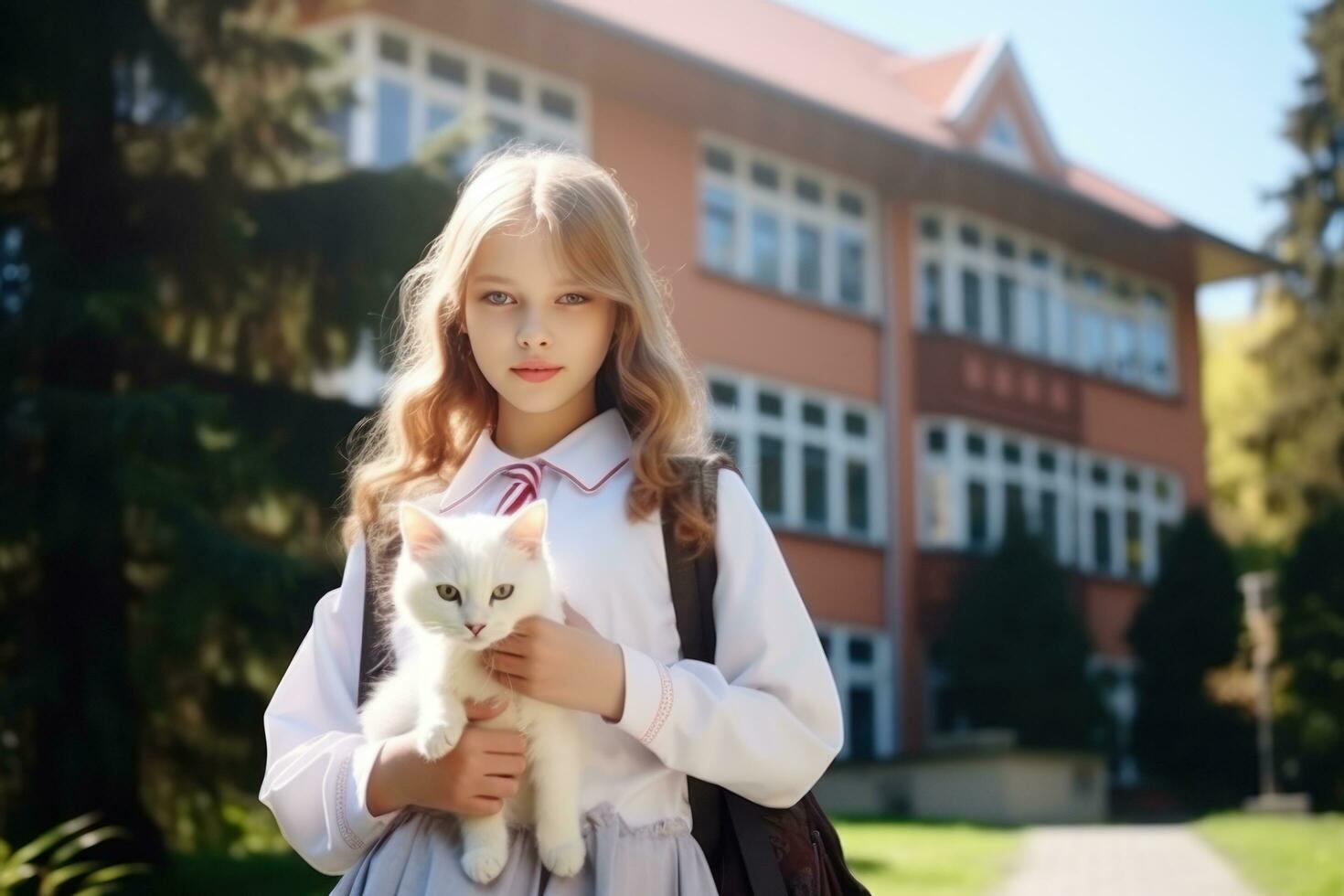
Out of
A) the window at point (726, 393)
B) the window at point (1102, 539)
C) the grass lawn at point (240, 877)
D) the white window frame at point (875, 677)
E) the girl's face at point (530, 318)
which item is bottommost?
the grass lawn at point (240, 877)

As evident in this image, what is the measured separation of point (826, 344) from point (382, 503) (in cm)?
2166

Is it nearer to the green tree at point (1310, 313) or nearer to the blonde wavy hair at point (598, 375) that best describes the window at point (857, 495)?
the green tree at point (1310, 313)

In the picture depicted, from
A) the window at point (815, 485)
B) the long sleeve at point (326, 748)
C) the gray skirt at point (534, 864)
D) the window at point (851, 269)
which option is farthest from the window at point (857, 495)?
the gray skirt at point (534, 864)

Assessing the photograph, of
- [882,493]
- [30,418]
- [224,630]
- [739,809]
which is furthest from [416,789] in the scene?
[882,493]

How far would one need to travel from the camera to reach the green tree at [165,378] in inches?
412

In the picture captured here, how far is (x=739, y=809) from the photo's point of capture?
281 cm

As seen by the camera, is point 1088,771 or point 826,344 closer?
point 1088,771

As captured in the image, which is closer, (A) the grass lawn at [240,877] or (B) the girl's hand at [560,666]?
(B) the girl's hand at [560,666]

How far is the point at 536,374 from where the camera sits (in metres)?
2.98

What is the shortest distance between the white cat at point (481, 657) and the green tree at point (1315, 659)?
22438 millimetres

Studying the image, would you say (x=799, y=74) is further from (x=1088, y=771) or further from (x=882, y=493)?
(x=1088, y=771)

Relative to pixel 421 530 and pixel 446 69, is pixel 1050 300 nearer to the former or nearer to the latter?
pixel 446 69

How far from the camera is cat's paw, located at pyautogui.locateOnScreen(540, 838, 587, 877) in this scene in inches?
103

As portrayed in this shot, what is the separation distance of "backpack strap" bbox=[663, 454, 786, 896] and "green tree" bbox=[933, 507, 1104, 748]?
20.8m
